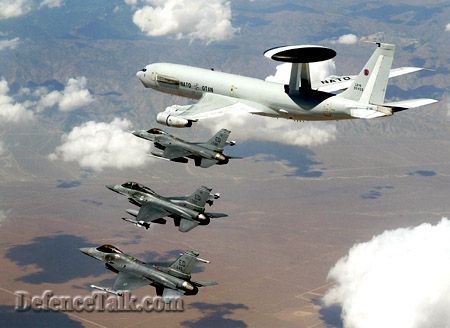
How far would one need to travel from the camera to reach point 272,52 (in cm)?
6359

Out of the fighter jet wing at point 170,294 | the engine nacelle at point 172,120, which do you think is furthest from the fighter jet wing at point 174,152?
the fighter jet wing at point 170,294

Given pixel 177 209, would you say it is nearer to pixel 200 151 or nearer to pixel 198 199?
pixel 198 199

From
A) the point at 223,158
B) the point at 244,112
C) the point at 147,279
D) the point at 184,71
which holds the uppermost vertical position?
the point at 184,71

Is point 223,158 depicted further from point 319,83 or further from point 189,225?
point 319,83

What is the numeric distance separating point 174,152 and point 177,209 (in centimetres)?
620

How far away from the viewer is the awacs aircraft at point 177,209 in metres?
60.5

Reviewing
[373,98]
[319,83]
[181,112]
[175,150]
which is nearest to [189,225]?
[175,150]

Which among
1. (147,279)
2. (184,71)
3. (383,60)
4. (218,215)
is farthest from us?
(184,71)

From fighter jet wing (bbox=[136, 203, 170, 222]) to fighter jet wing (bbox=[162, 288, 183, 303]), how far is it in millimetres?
6871

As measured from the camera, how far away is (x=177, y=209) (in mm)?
61531

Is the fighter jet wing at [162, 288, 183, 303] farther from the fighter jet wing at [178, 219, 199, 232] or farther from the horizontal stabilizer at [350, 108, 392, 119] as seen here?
the horizontal stabilizer at [350, 108, 392, 119]

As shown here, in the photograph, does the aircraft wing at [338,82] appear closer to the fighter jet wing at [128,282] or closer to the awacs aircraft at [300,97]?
the awacs aircraft at [300,97]

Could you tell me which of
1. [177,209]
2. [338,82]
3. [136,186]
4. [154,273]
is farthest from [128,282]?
[338,82]

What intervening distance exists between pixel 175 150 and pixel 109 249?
11.4 metres
